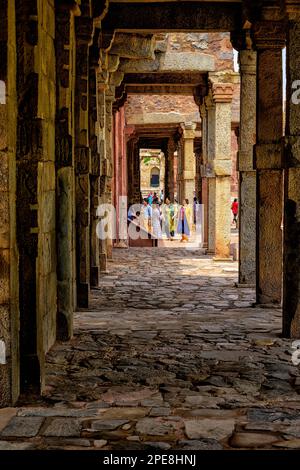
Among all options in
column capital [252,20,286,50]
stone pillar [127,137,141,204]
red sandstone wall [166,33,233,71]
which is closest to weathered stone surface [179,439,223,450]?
column capital [252,20,286,50]

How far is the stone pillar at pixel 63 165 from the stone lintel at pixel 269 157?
301cm

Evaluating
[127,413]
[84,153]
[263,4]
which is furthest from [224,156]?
[127,413]

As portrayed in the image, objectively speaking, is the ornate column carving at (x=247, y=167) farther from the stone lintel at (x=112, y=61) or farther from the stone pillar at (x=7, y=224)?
the stone pillar at (x=7, y=224)

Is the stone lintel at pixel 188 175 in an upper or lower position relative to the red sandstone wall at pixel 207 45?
lower

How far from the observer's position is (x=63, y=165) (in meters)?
7.29

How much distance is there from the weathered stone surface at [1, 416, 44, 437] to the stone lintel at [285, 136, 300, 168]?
3.96m

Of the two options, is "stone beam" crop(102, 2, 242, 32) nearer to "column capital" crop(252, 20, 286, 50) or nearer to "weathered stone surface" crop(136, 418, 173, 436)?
"column capital" crop(252, 20, 286, 50)

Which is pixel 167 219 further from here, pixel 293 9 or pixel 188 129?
pixel 293 9

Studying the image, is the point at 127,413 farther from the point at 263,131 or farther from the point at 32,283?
the point at 263,131

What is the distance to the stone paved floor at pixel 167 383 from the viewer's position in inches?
168

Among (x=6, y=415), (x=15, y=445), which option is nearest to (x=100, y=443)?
(x=15, y=445)

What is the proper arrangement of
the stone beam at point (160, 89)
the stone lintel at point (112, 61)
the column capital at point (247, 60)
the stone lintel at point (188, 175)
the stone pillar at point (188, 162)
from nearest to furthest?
1. the column capital at point (247, 60)
2. the stone lintel at point (112, 61)
3. the stone beam at point (160, 89)
4. the stone pillar at point (188, 162)
5. the stone lintel at point (188, 175)

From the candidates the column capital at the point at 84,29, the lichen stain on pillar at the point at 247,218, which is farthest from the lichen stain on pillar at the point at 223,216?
the column capital at the point at 84,29

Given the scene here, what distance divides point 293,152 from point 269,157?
6.97 ft
